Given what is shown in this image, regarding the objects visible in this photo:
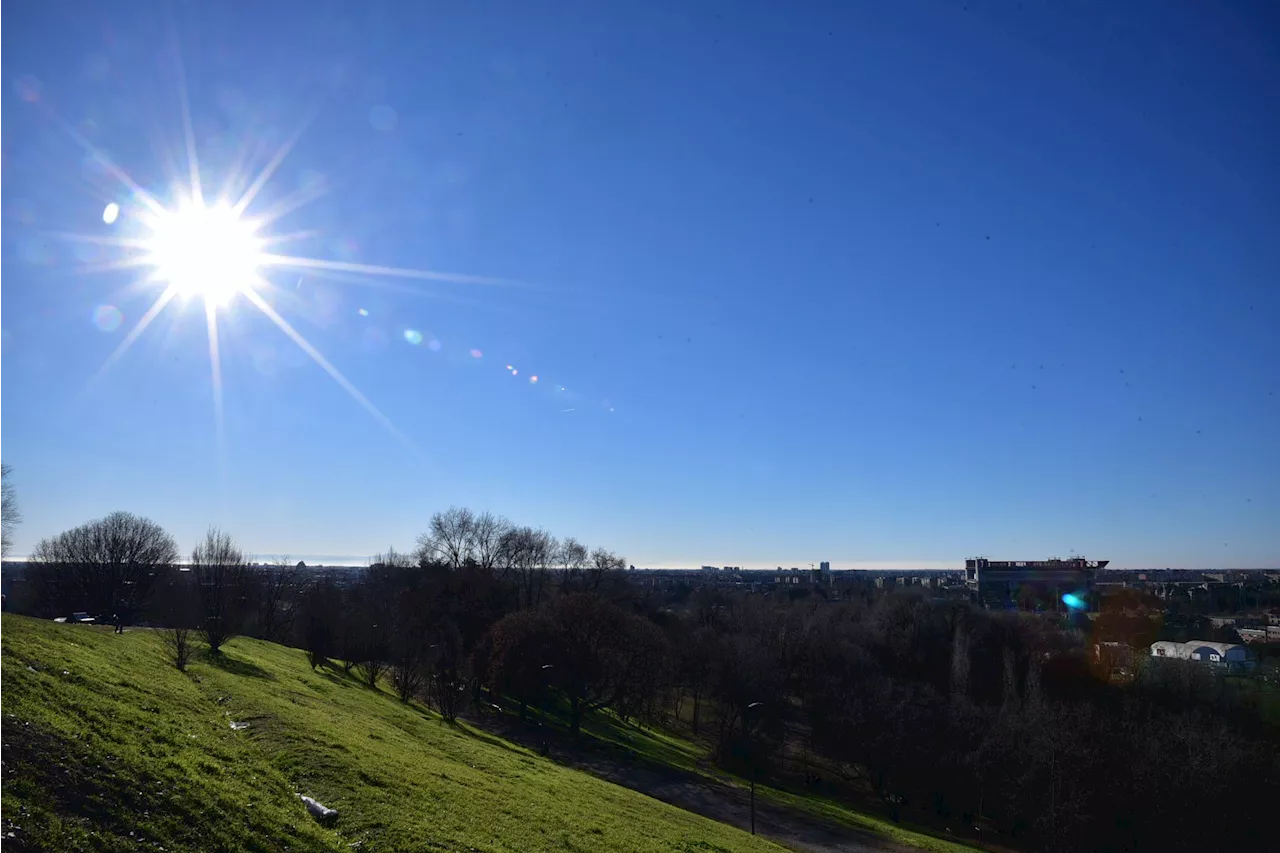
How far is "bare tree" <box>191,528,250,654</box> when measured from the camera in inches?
1273

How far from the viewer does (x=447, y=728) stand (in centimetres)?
3078

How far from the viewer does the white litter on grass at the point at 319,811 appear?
13.0 meters

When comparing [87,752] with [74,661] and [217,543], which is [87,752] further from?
[217,543]

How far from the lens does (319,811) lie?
1316cm

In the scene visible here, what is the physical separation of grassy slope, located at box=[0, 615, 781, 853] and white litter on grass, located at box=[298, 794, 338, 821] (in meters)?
0.19

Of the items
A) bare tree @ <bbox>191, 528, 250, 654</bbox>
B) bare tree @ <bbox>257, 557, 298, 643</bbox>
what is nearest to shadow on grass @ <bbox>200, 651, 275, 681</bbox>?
bare tree @ <bbox>191, 528, 250, 654</bbox>

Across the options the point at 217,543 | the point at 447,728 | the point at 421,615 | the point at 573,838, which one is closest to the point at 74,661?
the point at 573,838

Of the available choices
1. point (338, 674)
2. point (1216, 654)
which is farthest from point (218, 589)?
point (1216, 654)

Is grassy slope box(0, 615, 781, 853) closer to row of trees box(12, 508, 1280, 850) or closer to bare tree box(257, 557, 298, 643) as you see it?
Answer: row of trees box(12, 508, 1280, 850)

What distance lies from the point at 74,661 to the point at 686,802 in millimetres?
23874

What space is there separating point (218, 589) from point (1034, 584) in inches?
6567

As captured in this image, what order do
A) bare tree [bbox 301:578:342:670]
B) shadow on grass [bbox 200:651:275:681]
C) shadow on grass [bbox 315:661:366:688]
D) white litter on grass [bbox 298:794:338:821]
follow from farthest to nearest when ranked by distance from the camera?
bare tree [bbox 301:578:342:670] → shadow on grass [bbox 315:661:366:688] → shadow on grass [bbox 200:651:275:681] → white litter on grass [bbox 298:794:338:821]

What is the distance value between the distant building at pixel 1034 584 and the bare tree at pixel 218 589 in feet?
364

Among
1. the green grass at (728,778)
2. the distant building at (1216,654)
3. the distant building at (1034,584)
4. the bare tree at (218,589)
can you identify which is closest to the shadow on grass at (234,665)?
the bare tree at (218,589)
